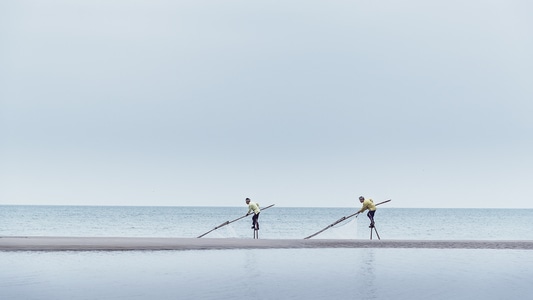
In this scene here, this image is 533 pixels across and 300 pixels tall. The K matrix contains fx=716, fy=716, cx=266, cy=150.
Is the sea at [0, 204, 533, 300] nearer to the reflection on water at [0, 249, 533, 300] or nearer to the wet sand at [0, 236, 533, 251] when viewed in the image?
the reflection on water at [0, 249, 533, 300]

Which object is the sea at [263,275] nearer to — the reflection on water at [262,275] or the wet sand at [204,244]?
the reflection on water at [262,275]

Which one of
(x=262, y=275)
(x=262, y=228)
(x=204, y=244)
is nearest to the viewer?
(x=262, y=275)

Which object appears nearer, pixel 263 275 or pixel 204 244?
pixel 263 275

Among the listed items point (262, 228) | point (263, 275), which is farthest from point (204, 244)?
point (262, 228)

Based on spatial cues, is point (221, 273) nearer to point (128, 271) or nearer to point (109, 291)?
point (128, 271)

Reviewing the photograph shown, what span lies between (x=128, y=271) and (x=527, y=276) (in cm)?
1008

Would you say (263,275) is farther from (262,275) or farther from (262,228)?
(262,228)

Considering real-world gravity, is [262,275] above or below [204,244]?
below

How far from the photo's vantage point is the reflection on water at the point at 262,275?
1441cm

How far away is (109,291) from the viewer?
14.4m

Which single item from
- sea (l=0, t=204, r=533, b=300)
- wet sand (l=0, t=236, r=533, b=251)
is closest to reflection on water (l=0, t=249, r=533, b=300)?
sea (l=0, t=204, r=533, b=300)

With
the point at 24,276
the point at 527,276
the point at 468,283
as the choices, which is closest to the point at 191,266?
the point at 24,276

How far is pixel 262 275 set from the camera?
1762 centimetres

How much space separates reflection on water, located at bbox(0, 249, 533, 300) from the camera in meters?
14.4
